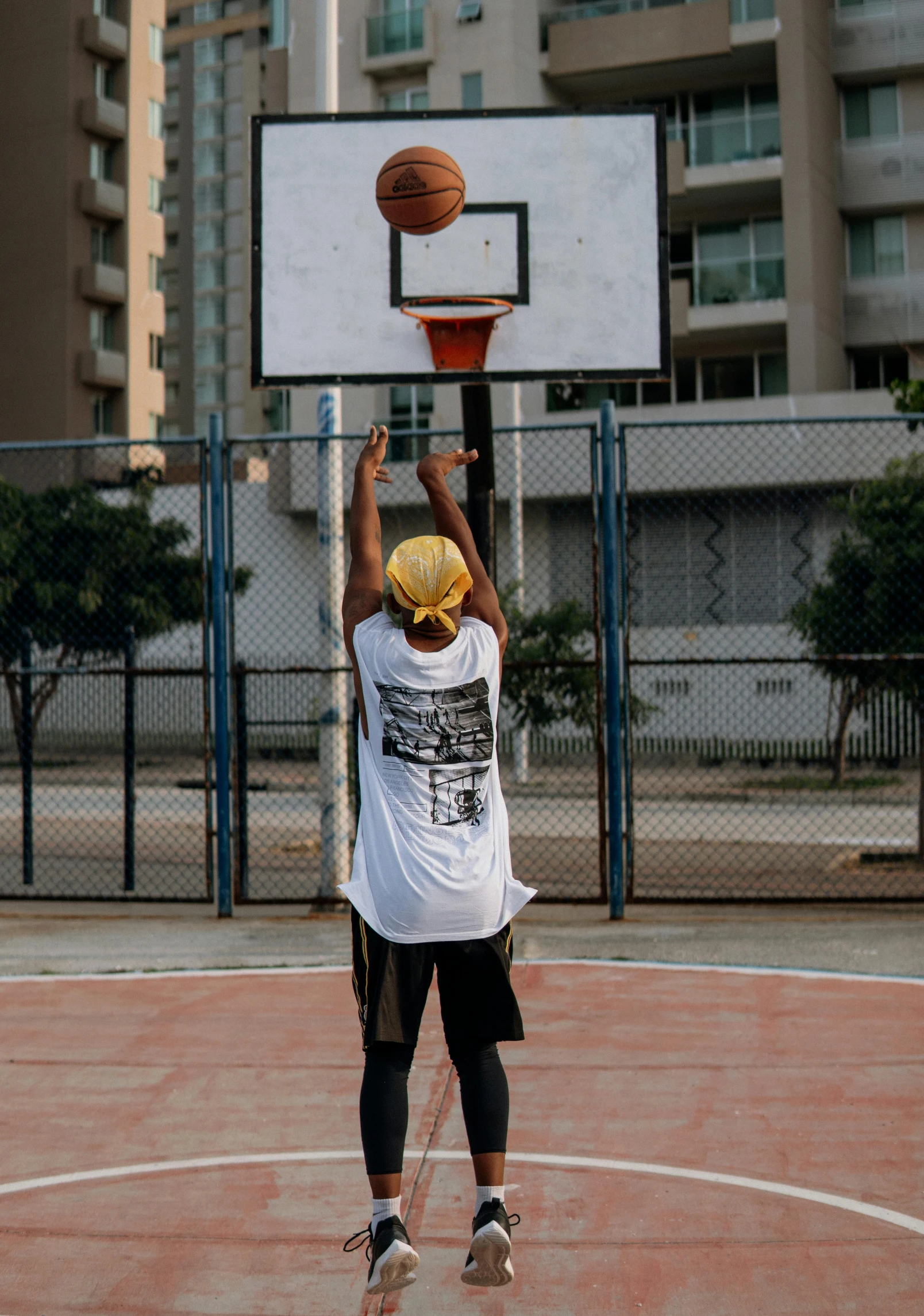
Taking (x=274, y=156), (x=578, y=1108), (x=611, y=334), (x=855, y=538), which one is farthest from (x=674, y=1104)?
(x=855, y=538)

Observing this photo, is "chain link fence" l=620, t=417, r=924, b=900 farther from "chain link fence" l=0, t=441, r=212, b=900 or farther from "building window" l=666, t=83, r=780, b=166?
"building window" l=666, t=83, r=780, b=166

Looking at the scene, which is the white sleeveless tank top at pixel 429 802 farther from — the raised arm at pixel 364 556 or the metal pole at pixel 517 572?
the metal pole at pixel 517 572

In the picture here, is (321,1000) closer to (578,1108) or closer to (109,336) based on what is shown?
(578,1108)

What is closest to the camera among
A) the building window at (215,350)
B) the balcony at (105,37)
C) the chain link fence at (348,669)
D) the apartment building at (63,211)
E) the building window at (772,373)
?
the chain link fence at (348,669)

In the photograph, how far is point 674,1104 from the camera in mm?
5340

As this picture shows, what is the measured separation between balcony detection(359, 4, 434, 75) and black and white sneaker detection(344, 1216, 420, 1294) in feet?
109

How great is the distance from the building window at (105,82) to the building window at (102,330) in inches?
275

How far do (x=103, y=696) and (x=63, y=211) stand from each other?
34.1 meters

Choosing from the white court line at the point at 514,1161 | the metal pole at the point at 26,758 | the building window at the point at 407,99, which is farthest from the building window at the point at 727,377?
the white court line at the point at 514,1161

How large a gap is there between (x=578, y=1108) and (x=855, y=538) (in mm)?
9926

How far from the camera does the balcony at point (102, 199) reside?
1837 inches

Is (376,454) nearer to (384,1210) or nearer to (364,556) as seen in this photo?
(364,556)

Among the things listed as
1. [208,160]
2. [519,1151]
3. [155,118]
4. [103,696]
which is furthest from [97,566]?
[208,160]

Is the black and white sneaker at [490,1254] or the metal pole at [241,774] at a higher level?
the metal pole at [241,774]
